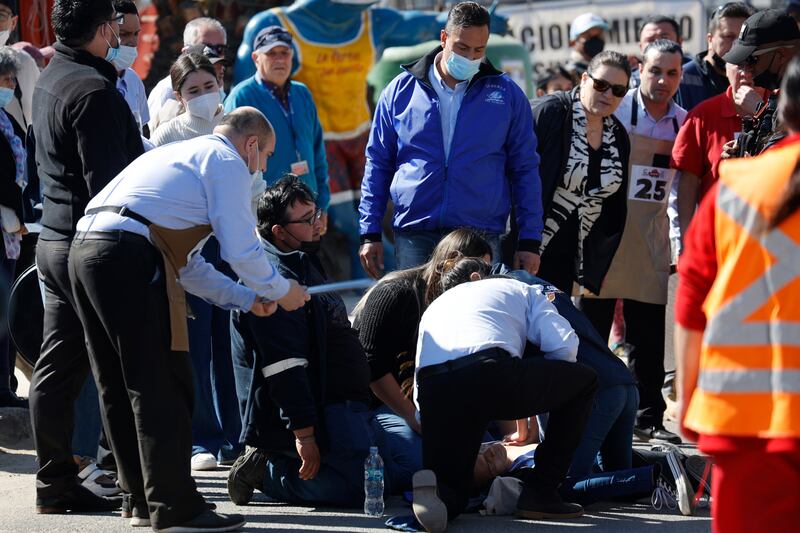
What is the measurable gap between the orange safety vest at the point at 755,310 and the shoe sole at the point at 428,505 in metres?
1.76

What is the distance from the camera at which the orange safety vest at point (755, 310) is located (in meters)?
2.95

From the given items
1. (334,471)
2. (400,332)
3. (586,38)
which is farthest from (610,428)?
(586,38)

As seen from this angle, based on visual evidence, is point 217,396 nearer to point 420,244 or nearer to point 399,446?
point 399,446

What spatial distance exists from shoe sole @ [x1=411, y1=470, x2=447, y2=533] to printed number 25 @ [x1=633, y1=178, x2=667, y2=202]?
241cm

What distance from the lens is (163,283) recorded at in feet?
14.9

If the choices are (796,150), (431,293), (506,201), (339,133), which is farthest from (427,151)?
(339,133)

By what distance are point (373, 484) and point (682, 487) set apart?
1.15 metres

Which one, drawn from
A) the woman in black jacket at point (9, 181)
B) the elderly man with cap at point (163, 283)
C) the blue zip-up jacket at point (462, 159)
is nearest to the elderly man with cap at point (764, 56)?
the blue zip-up jacket at point (462, 159)

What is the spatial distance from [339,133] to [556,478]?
20.9 feet

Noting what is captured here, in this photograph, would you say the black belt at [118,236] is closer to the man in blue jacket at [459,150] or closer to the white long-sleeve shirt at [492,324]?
the white long-sleeve shirt at [492,324]

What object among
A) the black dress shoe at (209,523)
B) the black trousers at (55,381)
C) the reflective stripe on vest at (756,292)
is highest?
the reflective stripe on vest at (756,292)

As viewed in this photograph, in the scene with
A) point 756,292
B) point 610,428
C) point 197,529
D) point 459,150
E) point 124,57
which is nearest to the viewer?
point 756,292

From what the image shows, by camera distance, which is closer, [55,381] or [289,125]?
[55,381]

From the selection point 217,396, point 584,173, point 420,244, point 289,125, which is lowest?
point 217,396
